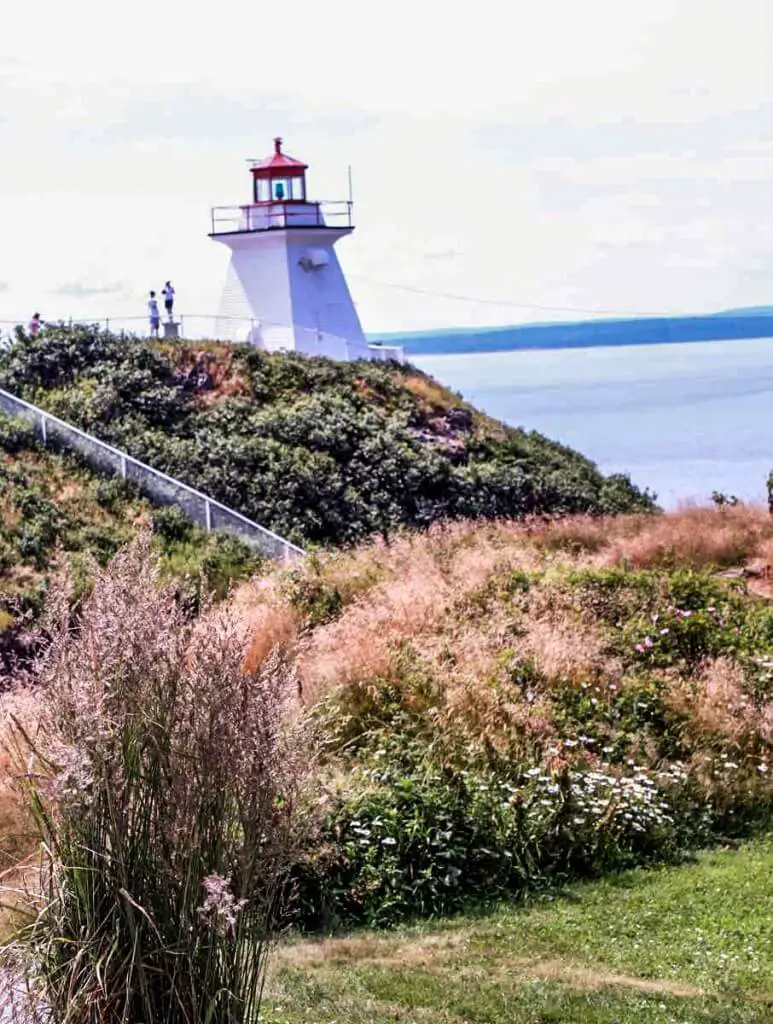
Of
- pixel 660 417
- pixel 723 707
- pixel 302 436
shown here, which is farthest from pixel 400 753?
pixel 660 417

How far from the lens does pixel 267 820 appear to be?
15.9ft

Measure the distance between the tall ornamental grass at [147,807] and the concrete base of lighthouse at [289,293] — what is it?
109 feet

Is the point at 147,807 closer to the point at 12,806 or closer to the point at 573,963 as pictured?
the point at 573,963

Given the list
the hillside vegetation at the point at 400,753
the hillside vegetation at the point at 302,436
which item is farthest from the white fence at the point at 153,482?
the hillside vegetation at the point at 400,753

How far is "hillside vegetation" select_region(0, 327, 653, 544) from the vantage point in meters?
29.2

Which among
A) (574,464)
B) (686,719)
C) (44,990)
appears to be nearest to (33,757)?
(44,990)

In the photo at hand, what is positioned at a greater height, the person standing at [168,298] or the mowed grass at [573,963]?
the person standing at [168,298]

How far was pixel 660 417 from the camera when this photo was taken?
93125mm

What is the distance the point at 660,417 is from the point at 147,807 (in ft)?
298

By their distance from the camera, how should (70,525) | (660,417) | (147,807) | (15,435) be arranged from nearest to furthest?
(147,807) < (70,525) < (15,435) < (660,417)

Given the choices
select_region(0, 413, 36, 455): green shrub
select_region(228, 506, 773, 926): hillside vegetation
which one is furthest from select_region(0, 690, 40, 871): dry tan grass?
select_region(0, 413, 36, 455): green shrub

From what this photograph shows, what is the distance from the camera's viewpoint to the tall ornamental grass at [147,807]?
4.61m

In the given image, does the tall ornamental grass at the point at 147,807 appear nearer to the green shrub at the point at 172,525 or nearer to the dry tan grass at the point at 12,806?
the dry tan grass at the point at 12,806

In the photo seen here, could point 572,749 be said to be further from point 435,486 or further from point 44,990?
point 435,486
